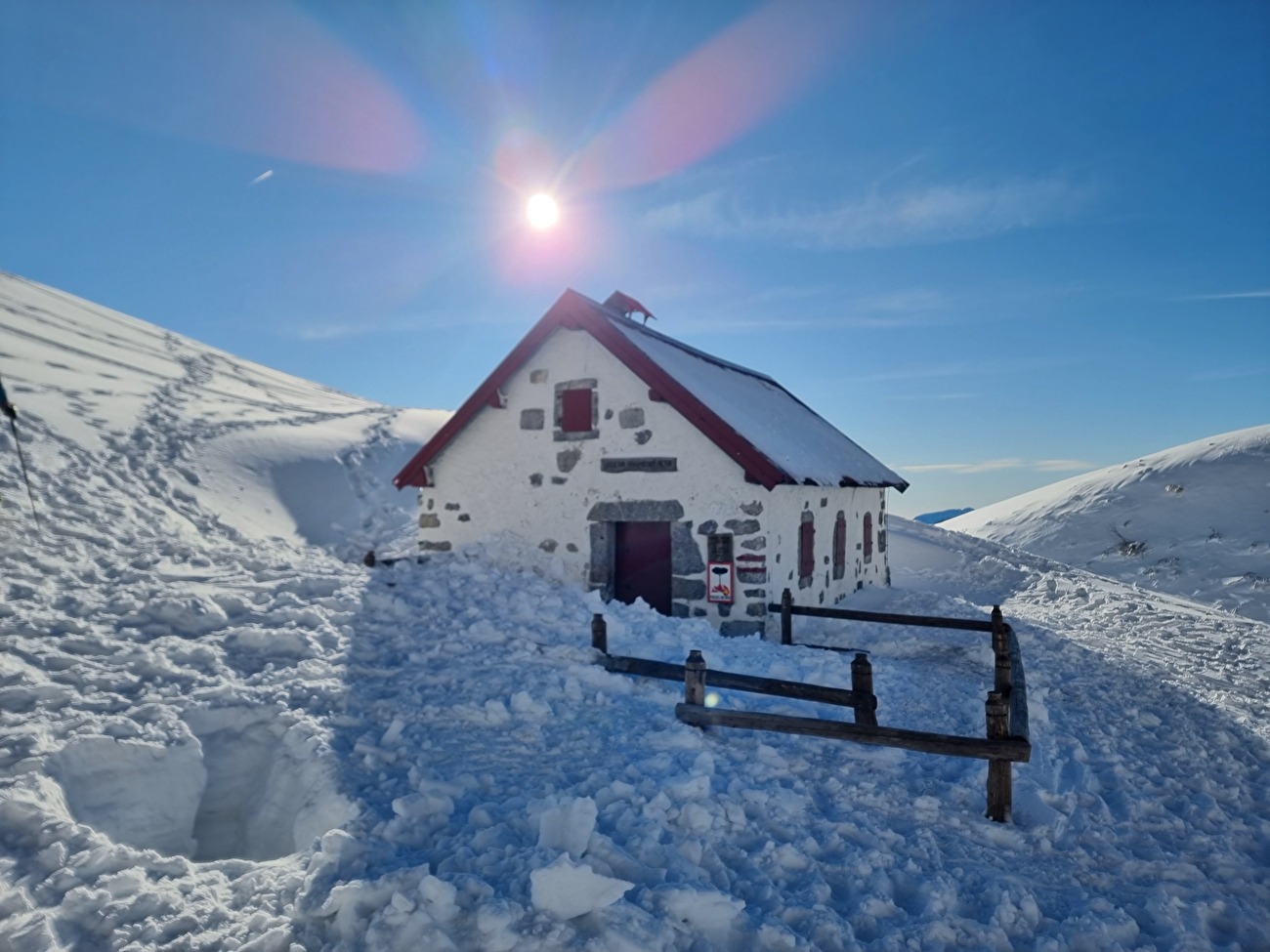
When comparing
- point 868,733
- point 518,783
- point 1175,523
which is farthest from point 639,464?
point 1175,523

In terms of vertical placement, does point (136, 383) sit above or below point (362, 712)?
above

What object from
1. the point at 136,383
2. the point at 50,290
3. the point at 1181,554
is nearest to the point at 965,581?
the point at 1181,554

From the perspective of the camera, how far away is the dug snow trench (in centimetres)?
459

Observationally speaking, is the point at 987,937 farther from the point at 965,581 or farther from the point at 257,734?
the point at 965,581

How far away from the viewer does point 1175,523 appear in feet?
88.2

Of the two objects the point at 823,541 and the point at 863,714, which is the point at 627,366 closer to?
the point at 823,541

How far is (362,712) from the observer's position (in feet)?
20.2

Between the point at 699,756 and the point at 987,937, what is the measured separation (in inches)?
84.7

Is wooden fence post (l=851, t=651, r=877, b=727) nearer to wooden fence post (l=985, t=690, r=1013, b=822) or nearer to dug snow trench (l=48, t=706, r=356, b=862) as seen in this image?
wooden fence post (l=985, t=690, r=1013, b=822)

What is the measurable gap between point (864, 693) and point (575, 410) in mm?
7617

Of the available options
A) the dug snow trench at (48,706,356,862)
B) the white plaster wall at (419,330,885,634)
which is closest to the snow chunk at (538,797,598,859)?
the dug snow trench at (48,706,356,862)

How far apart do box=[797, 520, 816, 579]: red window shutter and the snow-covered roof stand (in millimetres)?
871

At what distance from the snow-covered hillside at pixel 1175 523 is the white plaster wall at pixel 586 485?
16.9 meters

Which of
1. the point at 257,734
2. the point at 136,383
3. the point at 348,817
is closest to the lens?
the point at 348,817
